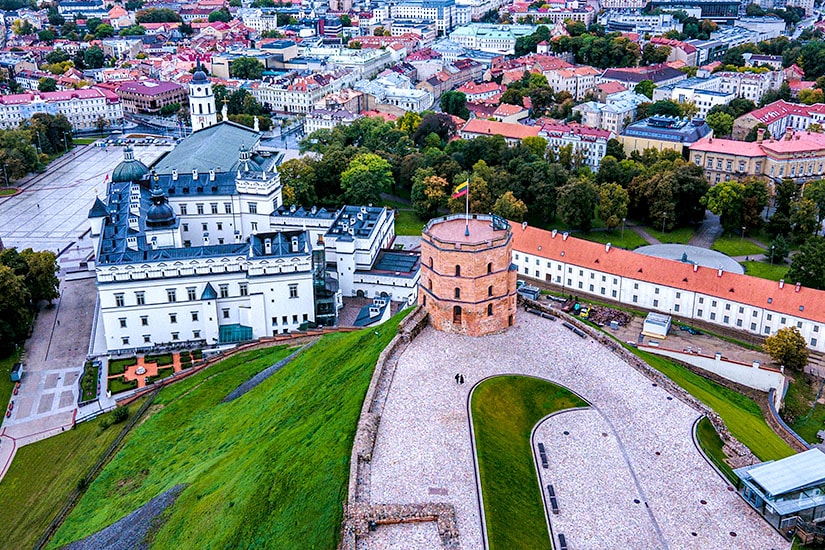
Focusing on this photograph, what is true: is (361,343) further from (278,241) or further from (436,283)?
(278,241)

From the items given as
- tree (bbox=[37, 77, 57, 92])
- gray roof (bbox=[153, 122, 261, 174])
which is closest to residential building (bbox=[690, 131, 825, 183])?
gray roof (bbox=[153, 122, 261, 174])

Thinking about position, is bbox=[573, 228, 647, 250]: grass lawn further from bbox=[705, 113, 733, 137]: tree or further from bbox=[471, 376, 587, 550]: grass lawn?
bbox=[471, 376, 587, 550]: grass lawn

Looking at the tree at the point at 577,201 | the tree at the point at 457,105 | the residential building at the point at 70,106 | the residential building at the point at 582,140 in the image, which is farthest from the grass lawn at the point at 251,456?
the residential building at the point at 70,106

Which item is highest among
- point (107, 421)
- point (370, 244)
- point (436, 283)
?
point (436, 283)

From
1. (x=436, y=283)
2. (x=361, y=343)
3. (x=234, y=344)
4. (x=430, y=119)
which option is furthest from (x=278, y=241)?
(x=430, y=119)

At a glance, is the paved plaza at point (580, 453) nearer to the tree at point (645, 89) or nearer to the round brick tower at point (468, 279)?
the round brick tower at point (468, 279)

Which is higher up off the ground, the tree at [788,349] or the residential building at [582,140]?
the residential building at [582,140]
